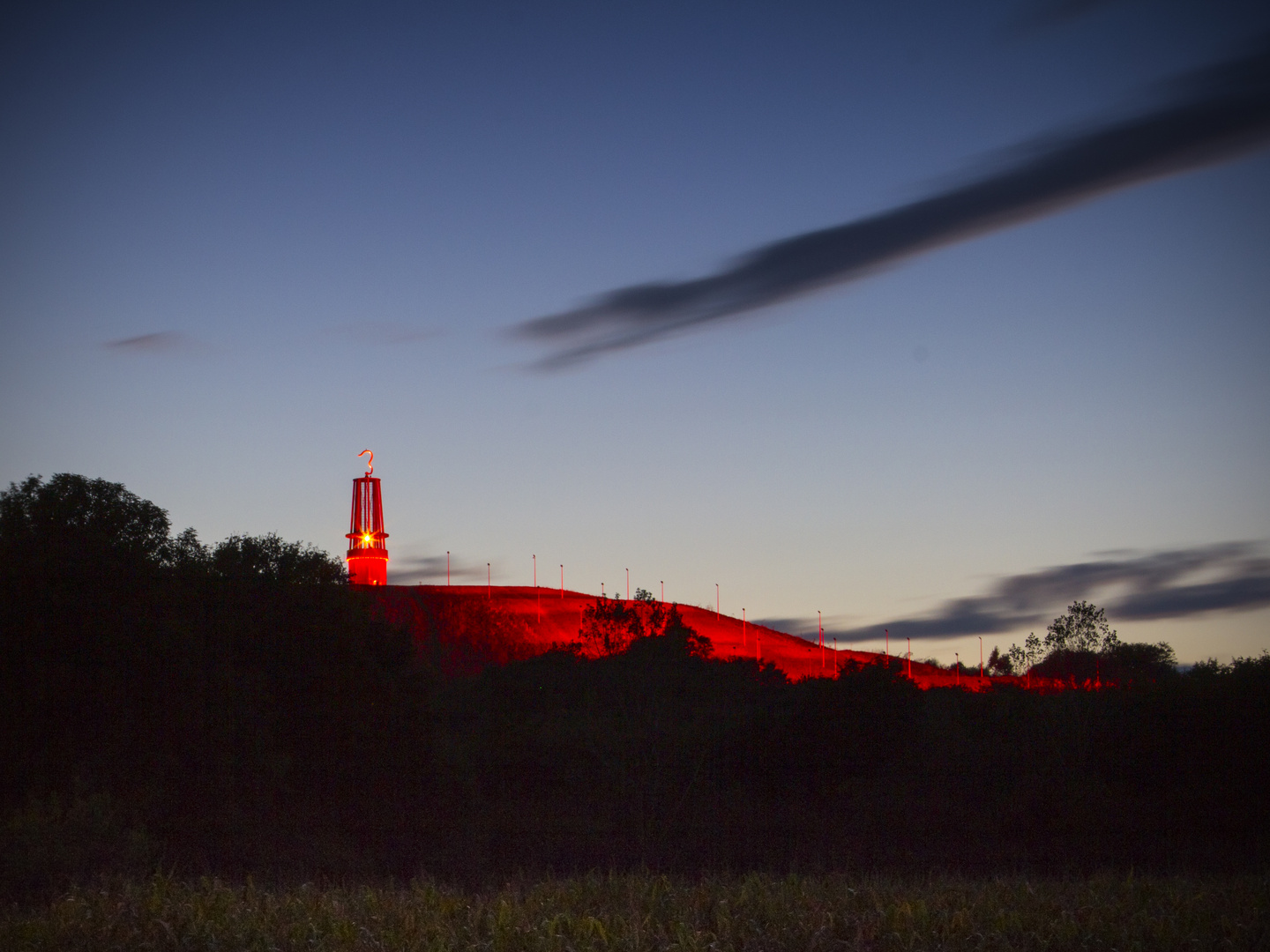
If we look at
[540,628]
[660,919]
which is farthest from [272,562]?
[540,628]

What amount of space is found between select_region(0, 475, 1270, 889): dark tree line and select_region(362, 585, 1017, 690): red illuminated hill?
164 feet

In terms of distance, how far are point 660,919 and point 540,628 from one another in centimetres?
10162

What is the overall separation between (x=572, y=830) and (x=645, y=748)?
5.46m

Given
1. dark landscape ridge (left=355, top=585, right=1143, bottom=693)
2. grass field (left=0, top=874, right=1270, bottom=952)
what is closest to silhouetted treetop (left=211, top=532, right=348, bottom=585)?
grass field (left=0, top=874, right=1270, bottom=952)

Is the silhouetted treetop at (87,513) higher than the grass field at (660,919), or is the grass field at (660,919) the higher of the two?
the silhouetted treetop at (87,513)

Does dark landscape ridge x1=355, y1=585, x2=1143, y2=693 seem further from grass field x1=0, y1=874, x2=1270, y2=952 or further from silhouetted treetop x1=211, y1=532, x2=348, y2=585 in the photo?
grass field x1=0, y1=874, x2=1270, y2=952

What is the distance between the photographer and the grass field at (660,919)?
29.9 ft

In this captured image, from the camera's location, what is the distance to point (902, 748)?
45.3 metres

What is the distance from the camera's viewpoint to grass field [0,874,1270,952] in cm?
910

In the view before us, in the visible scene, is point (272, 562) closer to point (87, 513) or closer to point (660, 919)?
point (87, 513)

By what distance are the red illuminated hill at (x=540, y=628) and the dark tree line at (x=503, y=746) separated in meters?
50.0

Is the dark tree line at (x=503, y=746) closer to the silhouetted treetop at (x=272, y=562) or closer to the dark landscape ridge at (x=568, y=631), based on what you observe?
the silhouetted treetop at (x=272, y=562)

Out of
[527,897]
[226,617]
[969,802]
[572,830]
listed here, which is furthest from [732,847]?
[527,897]

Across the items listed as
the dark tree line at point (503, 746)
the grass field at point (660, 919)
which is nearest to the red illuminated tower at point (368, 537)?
the dark tree line at point (503, 746)
